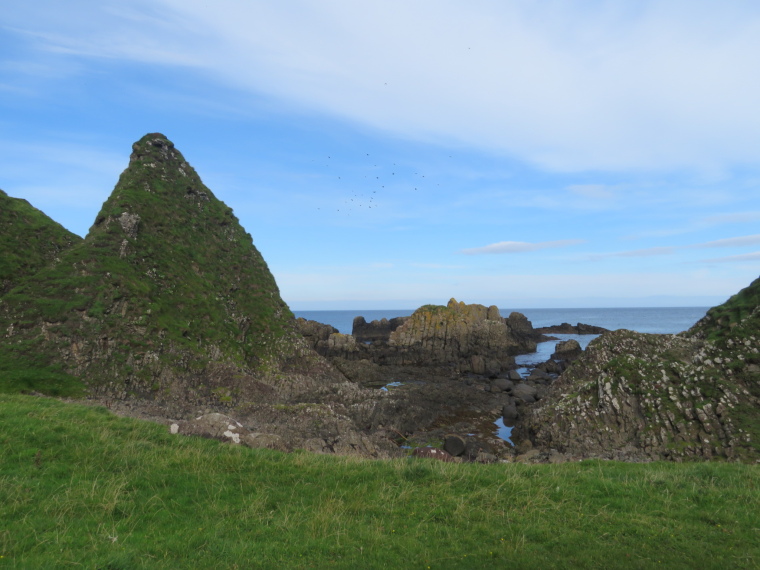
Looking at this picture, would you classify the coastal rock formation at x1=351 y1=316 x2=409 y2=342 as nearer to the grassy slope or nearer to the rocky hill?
the grassy slope

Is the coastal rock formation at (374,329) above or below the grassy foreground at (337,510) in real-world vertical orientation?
below

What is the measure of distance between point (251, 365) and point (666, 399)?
43.9m

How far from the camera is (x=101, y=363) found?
134 ft

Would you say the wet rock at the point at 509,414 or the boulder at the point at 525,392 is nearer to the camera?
the wet rock at the point at 509,414

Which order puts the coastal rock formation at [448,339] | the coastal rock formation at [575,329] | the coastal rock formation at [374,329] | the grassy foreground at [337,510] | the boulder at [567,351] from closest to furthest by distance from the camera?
the grassy foreground at [337,510], the coastal rock formation at [448,339], the boulder at [567,351], the coastal rock formation at [374,329], the coastal rock formation at [575,329]

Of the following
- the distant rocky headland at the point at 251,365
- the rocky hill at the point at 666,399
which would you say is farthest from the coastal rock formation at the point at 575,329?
the rocky hill at the point at 666,399

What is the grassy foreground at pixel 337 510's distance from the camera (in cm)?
953

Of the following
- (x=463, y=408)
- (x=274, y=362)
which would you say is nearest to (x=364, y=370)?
(x=274, y=362)

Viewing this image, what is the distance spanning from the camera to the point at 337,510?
12016 millimetres

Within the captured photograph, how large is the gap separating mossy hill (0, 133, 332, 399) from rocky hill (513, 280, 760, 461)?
33.7m

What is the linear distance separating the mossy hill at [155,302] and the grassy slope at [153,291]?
5.1 inches

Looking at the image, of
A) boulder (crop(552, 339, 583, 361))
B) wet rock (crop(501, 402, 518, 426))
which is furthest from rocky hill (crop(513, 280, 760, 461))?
boulder (crop(552, 339, 583, 361))

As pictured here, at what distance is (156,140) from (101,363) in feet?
137

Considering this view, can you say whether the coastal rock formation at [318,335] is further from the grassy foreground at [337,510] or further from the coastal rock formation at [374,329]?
the grassy foreground at [337,510]
